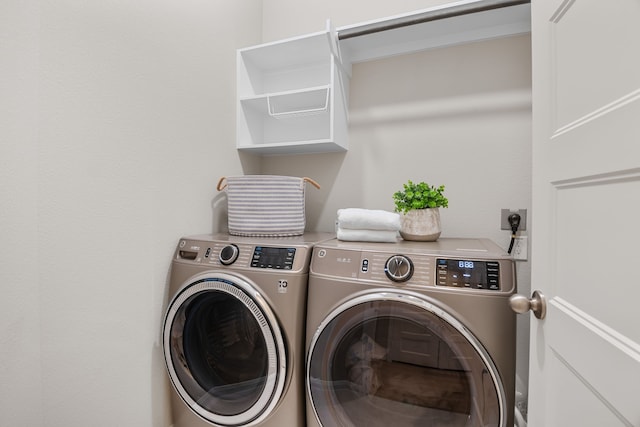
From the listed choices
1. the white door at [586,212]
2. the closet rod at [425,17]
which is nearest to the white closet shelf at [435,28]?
the closet rod at [425,17]

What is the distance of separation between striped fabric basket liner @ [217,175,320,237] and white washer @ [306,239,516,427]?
34cm

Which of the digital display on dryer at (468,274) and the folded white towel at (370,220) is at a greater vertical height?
the folded white towel at (370,220)

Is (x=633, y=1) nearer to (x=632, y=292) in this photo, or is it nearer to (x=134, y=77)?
(x=632, y=292)

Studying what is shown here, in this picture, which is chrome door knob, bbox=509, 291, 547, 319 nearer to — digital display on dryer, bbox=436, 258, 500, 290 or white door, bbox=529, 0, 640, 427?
white door, bbox=529, 0, 640, 427

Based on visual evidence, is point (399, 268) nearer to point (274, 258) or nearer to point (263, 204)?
point (274, 258)

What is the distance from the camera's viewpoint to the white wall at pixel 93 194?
0.85 metres

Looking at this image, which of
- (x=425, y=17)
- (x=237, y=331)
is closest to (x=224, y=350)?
(x=237, y=331)

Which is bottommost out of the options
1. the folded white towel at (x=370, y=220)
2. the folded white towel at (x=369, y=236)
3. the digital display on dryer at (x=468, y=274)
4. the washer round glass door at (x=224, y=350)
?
the washer round glass door at (x=224, y=350)

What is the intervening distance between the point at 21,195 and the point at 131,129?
0.41 m

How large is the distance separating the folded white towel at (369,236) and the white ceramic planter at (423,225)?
0.39 ft

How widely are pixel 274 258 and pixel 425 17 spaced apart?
1.20 meters

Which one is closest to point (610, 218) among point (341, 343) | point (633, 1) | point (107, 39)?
point (633, 1)

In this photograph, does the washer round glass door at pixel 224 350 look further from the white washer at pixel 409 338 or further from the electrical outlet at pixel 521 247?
the electrical outlet at pixel 521 247

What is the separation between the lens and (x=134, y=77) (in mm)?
1145
